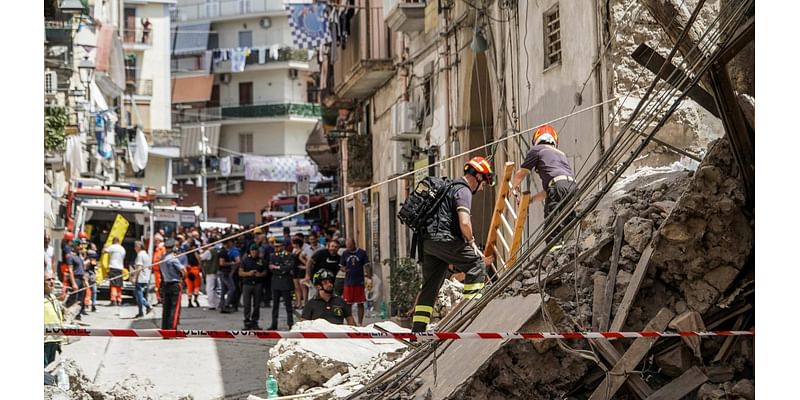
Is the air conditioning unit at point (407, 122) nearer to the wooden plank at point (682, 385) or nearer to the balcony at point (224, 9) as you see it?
the wooden plank at point (682, 385)

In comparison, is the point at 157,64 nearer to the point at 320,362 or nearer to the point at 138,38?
the point at 138,38

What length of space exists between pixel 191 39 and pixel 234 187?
10.1 metres

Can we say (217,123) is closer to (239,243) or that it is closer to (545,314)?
(239,243)

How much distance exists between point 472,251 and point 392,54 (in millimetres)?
15788

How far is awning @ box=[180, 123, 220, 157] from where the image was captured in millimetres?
76500

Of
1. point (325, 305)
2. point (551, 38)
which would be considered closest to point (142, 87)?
point (325, 305)

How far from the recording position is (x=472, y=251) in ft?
33.0

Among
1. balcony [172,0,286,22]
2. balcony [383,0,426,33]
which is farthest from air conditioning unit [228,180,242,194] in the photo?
balcony [383,0,426,33]

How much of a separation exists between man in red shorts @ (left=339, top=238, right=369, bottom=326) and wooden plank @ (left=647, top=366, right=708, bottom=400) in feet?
37.9

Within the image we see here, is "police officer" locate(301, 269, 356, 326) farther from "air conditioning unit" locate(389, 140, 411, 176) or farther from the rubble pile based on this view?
"air conditioning unit" locate(389, 140, 411, 176)

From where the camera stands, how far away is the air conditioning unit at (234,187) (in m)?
75.2

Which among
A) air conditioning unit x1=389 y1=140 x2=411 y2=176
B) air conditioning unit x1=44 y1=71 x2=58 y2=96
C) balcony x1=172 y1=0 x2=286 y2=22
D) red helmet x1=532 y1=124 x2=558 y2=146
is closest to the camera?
red helmet x1=532 y1=124 x2=558 y2=146

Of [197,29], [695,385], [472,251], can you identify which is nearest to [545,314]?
[695,385]

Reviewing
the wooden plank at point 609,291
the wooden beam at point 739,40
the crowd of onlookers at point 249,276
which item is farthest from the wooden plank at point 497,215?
the wooden beam at point 739,40
